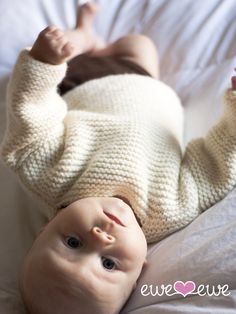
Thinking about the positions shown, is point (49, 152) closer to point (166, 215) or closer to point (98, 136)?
point (98, 136)

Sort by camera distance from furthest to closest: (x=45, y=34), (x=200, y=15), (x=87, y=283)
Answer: (x=200, y=15)
(x=45, y=34)
(x=87, y=283)

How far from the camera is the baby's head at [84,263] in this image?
0.71 meters

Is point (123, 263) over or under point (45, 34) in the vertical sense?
under

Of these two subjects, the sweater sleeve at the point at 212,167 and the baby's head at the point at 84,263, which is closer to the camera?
the baby's head at the point at 84,263

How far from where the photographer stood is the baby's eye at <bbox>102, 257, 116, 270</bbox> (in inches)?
29.1

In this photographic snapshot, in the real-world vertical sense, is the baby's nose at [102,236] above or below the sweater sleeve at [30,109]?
below

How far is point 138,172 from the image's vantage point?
0.84m

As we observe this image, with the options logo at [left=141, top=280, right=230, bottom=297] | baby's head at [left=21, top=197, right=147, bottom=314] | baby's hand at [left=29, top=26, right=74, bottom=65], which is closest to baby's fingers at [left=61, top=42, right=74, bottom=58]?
baby's hand at [left=29, top=26, right=74, bottom=65]

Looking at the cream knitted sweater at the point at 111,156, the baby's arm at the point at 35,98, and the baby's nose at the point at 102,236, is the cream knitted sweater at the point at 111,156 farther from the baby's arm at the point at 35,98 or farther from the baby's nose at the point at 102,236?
the baby's nose at the point at 102,236

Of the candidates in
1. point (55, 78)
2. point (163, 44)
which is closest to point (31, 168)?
point (55, 78)

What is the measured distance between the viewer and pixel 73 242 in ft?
2.44

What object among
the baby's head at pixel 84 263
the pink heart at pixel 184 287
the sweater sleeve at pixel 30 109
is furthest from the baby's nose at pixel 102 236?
the sweater sleeve at pixel 30 109

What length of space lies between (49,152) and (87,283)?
0.88ft

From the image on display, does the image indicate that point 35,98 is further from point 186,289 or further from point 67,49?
point 186,289
